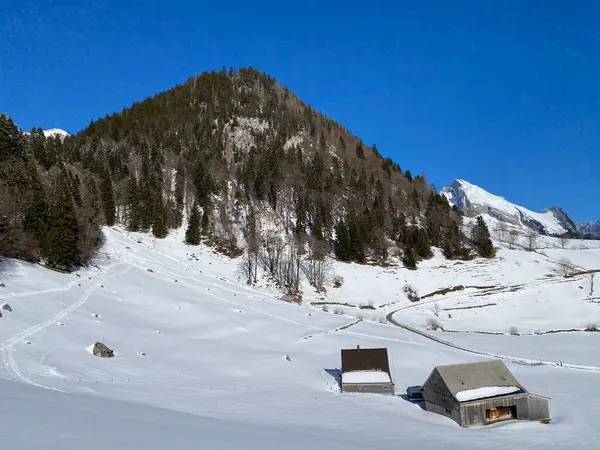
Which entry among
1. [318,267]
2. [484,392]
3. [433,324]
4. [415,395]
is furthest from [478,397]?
[318,267]

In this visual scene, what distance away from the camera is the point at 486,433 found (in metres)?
23.1

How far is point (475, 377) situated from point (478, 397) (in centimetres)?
171

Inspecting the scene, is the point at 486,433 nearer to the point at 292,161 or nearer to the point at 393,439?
the point at 393,439

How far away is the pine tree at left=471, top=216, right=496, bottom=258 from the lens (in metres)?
95.4

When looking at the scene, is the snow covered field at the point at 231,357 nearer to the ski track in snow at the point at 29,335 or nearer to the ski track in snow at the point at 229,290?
the ski track in snow at the point at 29,335

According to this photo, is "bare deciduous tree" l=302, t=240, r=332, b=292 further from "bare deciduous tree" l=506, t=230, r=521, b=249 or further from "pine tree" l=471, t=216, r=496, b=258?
"bare deciduous tree" l=506, t=230, r=521, b=249

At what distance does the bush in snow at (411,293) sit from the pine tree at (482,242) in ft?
90.1

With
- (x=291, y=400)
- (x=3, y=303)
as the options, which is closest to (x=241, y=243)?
(x=3, y=303)

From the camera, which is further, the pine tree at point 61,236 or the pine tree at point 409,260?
the pine tree at point 409,260

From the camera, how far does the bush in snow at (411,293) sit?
244 feet

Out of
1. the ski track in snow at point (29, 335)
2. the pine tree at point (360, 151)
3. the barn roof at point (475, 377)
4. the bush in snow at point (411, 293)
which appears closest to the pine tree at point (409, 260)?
the bush in snow at point (411, 293)

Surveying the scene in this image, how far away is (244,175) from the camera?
110500 millimetres

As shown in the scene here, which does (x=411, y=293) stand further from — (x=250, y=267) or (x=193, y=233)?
(x=193, y=233)

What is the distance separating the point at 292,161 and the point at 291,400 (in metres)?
102
